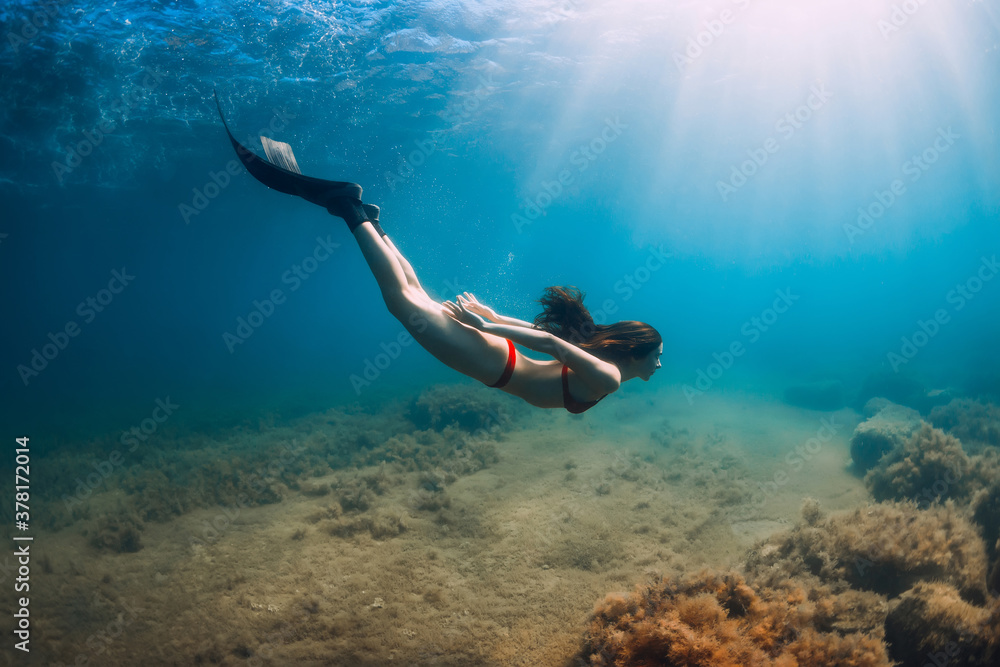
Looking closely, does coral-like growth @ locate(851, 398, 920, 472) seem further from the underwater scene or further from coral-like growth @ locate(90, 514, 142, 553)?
coral-like growth @ locate(90, 514, 142, 553)

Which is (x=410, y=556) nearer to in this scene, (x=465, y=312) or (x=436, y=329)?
(x=436, y=329)

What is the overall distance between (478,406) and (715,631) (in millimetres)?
10085

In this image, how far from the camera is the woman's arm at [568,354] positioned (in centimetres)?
324

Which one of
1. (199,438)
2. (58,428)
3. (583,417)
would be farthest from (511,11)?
(58,428)

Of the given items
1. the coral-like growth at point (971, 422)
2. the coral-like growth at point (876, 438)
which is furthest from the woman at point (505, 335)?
the coral-like growth at point (971, 422)

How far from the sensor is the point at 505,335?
338 cm

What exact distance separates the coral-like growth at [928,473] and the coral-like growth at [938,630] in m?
4.13

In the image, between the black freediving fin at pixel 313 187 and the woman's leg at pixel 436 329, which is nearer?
the woman's leg at pixel 436 329

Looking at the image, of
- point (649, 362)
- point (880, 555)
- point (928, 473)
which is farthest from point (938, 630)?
point (928, 473)

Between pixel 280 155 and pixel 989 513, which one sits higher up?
pixel 280 155

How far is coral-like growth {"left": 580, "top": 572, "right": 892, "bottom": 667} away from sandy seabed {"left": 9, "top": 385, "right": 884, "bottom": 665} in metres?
0.70

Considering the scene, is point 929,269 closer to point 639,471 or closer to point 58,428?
point 639,471

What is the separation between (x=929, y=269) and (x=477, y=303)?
7978 inches

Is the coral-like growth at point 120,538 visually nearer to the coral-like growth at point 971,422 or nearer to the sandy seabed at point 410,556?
the sandy seabed at point 410,556
